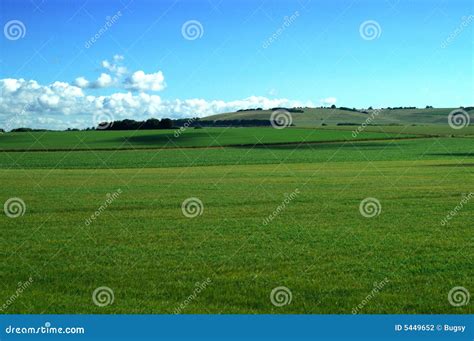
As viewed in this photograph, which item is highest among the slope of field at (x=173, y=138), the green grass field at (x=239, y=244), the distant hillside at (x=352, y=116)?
the distant hillside at (x=352, y=116)

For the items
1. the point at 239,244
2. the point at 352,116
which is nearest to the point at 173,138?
the point at 352,116

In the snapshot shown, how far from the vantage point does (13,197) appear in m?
31.4

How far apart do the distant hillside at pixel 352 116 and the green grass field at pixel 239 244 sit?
7935 cm

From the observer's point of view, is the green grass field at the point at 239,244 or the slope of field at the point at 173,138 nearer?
the green grass field at the point at 239,244

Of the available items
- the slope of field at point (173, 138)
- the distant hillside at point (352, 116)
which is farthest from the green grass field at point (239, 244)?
the distant hillside at point (352, 116)

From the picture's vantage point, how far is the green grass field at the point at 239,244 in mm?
11859

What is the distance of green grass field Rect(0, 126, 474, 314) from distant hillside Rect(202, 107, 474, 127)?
79.4 meters

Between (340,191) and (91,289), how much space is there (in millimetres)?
21202

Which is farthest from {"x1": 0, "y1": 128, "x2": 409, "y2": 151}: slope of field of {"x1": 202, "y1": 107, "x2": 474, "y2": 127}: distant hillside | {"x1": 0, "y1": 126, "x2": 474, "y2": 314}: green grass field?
{"x1": 0, "y1": 126, "x2": 474, "y2": 314}: green grass field

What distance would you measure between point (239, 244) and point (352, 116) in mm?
126518

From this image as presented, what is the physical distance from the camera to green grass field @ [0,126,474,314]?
467 inches

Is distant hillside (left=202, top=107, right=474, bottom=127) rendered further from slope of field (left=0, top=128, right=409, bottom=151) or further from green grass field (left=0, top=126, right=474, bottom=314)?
green grass field (left=0, top=126, right=474, bottom=314)

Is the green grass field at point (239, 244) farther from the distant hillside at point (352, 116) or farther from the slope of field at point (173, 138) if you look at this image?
the distant hillside at point (352, 116)

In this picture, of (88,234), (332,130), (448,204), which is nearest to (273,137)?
(332,130)
